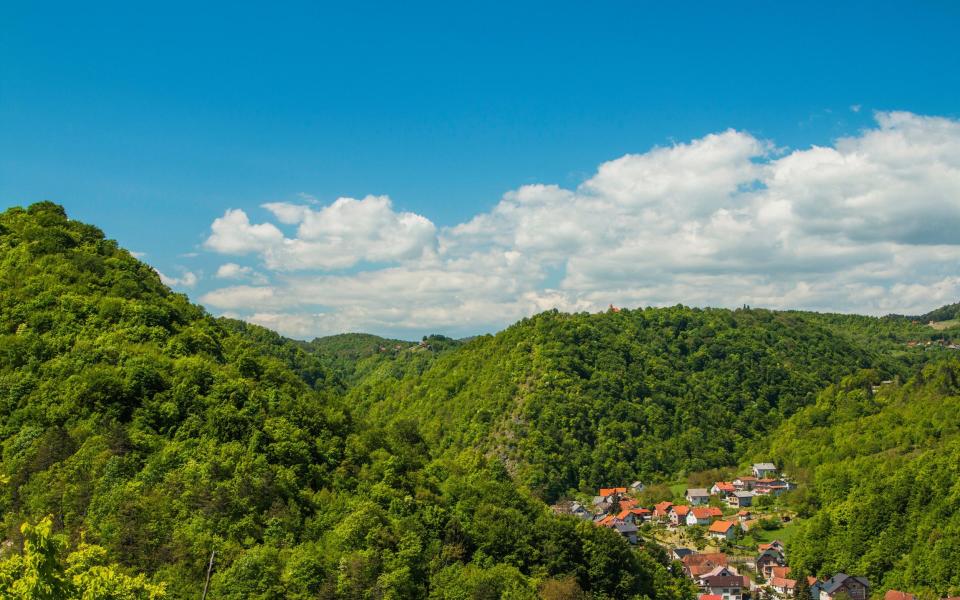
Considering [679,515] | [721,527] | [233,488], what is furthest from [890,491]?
[233,488]

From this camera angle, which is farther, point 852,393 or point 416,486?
point 852,393

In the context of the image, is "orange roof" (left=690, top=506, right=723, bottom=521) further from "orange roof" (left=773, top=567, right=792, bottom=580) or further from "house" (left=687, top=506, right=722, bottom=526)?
"orange roof" (left=773, top=567, right=792, bottom=580)

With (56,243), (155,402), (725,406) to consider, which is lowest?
(725,406)

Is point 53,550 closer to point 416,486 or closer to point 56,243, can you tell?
point 416,486

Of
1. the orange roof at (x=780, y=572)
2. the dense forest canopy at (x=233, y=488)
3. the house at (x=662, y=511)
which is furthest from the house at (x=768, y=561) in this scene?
the house at (x=662, y=511)

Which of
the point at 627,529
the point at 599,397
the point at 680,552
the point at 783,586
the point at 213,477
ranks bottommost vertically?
the point at 783,586

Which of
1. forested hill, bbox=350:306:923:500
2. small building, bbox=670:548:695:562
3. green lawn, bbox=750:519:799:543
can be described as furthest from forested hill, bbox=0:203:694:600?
forested hill, bbox=350:306:923:500

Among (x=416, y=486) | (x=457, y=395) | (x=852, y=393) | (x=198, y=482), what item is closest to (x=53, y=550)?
(x=198, y=482)

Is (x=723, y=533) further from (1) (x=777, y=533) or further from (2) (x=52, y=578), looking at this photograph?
(2) (x=52, y=578)
